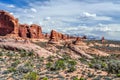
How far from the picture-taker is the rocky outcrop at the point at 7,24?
125875 millimetres

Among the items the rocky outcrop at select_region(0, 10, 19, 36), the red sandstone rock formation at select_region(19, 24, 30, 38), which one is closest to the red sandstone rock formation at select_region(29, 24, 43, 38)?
the red sandstone rock formation at select_region(19, 24, 30, 38)

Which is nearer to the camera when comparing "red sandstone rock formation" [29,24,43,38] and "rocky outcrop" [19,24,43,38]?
"rocky outcrop" [19,24,43,38]

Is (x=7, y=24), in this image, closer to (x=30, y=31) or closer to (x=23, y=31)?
(x=23, y=31)

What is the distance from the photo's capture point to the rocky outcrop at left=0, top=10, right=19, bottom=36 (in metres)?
126

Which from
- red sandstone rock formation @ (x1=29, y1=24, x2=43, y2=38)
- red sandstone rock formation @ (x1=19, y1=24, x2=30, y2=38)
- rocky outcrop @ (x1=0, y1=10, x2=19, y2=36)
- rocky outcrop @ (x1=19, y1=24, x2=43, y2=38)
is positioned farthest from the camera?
red sandstone rock formation @ (x1=29, y1=24, x2=43, y2=38)

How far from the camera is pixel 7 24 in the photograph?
12762cm

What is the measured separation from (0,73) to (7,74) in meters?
1.20

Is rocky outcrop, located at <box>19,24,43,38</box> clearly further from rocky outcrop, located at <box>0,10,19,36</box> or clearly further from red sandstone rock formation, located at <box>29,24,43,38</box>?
rocky outcrop, located at <box>0,10,19,36</box>

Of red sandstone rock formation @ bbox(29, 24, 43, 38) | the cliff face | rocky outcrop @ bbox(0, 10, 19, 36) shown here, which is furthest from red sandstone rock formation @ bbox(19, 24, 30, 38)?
rocky outcrop @ bbox(0, 10, 19, 36)

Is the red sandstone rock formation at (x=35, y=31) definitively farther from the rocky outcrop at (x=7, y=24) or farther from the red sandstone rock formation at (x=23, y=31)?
the rocky outcrop at (x=7, y=24)

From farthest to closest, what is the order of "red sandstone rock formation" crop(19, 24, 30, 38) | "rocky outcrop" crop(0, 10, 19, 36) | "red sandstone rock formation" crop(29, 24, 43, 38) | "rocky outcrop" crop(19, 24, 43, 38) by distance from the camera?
"red sandstone rock formation" crop(29, 24, 43, 38)
"rocky outcrop" crop(19, 24, 43, 38)
"red sandstone rock formation" crop(19, 24, 30, 38)
"rocky outcrop" crop(0, 10, 19, 36)

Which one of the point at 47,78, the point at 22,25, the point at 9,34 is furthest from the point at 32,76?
the point at 22,25

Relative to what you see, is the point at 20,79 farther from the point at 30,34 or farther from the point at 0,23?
the point at 30,34

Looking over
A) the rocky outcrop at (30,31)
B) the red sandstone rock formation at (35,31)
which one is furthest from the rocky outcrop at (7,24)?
the red sandstone rock formation at (35,31)
